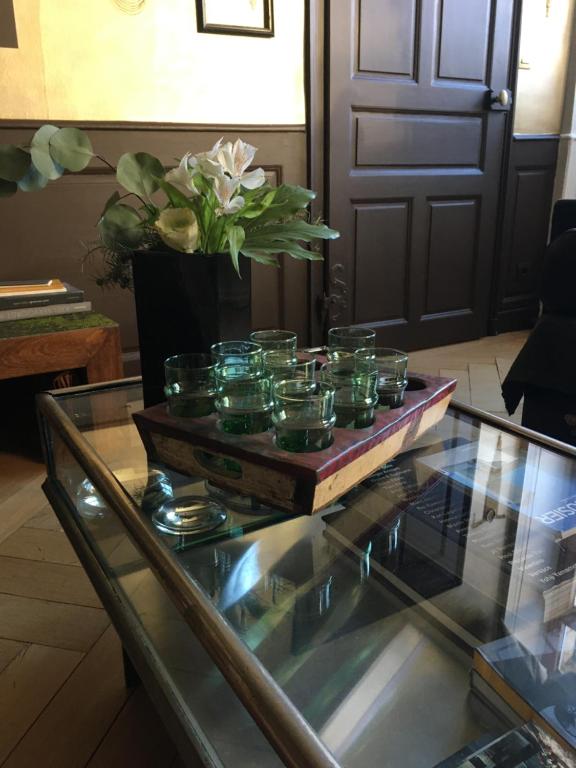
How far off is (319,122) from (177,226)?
1.44 m

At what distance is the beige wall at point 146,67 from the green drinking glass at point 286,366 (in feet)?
3.95

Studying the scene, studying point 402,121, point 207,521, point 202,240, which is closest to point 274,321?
point 402,121

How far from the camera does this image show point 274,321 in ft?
6.93

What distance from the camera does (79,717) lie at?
0.77 meters

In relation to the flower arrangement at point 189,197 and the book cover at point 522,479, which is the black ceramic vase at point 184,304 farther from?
the book cover at point 522,479

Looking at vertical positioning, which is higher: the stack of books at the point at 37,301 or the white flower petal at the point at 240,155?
the white flower petal at the point at 240,155

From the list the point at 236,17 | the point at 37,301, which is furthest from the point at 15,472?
the point at 236,17

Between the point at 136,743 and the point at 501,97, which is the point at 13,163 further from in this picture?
the point at 501,97

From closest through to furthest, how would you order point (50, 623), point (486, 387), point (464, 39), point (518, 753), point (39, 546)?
point (518, 753) < point (50, 623) < point (39, 546) < point (486, 387) < point (464, 39)

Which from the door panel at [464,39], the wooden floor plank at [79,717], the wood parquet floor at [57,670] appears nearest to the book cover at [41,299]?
the wood parquet floor at [57,670]

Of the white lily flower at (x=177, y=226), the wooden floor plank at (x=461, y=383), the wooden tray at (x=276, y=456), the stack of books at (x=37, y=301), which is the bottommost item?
the wooden floor plank at (x=461, y=383)

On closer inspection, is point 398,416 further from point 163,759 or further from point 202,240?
point 163,759

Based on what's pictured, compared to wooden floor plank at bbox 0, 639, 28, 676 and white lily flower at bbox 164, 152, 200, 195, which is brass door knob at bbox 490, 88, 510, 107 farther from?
wooden floor plank at bbox 0, 639, 28, 676

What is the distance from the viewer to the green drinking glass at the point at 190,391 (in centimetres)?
68
